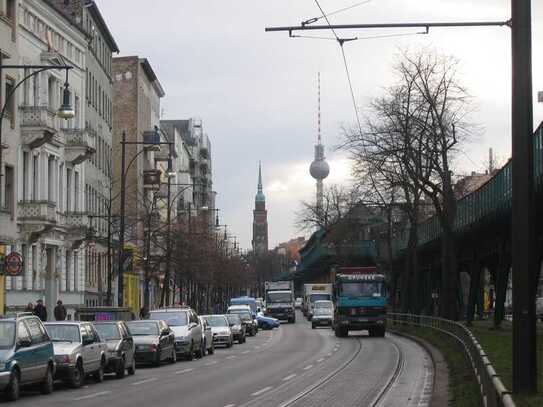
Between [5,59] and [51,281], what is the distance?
13.8 meters

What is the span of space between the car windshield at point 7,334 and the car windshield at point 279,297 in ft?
272

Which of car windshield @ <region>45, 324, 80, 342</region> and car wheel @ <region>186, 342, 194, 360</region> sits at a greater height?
car windshield @ <region>45, 324, 80, 342</region>

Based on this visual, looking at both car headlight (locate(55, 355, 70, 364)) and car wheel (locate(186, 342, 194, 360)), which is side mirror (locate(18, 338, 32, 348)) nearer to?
car headlight (locate(55, 355, 70, 364))

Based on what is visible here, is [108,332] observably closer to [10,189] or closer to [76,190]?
[10,189]

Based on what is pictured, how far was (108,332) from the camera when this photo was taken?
32594mm

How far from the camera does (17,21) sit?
52.8 meters

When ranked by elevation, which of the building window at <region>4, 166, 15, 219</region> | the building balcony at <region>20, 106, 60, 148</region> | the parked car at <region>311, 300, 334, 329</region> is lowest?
the parked car at <region>311, 300, 334, 329</region>

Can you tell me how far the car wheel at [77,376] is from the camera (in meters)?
27.6

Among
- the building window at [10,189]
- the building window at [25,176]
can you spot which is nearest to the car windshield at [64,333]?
the building window at [10,189]

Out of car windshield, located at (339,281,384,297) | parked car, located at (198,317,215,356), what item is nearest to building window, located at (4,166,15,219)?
parked car, located at (198,317,215,356)

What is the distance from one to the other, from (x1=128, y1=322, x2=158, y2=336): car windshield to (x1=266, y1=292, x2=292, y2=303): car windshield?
6913 cm

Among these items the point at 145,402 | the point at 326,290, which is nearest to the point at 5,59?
the point at 145,402

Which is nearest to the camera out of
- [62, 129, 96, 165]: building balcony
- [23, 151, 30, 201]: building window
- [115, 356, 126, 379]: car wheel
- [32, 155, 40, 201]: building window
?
[115, 356, 126, 379]: car wheel

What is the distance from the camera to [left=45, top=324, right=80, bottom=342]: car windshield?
28.8 metres
